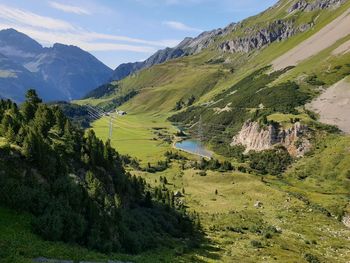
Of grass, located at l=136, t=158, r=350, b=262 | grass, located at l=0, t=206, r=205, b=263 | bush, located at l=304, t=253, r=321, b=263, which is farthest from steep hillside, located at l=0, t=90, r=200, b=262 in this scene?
bush, located at l=304, t=253, r=321, b=263

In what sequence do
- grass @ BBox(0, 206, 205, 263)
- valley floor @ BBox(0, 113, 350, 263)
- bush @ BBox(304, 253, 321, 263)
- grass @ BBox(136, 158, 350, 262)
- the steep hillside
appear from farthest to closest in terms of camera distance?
grass @ BBox(136, 158, 350, 262) → bush @ BBox(304, 253, 321, 263) → the steep hillside → valley floor @ BBox(0, 113, 350, 263) → grass @ BBox(0, 206, 205, 263)

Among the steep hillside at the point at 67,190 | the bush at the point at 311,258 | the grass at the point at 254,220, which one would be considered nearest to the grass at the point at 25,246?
the steep hillside at the point at 67,190

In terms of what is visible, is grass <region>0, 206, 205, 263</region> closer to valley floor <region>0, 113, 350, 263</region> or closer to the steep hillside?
valley floor <region>0, 113, 350, 263</region>

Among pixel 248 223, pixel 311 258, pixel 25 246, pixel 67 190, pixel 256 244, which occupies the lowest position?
pixel 248 223

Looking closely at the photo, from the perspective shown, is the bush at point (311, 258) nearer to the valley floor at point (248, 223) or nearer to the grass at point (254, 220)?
the valley floor at point (248, 223)

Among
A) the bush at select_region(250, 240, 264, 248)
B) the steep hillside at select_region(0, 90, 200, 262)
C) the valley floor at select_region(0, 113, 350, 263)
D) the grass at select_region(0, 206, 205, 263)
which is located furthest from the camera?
the bush at select_region(250, 240, 264, 248)

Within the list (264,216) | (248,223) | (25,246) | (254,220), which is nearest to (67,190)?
(25,246)

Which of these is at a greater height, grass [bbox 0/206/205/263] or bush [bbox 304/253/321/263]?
grass [bbox 0/206/205/263]

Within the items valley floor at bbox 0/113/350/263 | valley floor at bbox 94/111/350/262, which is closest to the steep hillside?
valley floor at bbox 0/113/350/263

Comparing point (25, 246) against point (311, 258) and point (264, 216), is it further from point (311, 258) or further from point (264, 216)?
point (264, 216)

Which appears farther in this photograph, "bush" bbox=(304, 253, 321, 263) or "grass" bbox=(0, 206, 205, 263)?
"bush" bbox=(304, 253, 321, 263)

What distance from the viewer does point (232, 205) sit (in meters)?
148

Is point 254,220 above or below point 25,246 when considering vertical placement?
below

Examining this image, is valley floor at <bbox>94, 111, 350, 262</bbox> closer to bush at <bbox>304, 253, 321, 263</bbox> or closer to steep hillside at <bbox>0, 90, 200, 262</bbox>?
bush at <bbox>304, 253, 321, 263</bbox>
